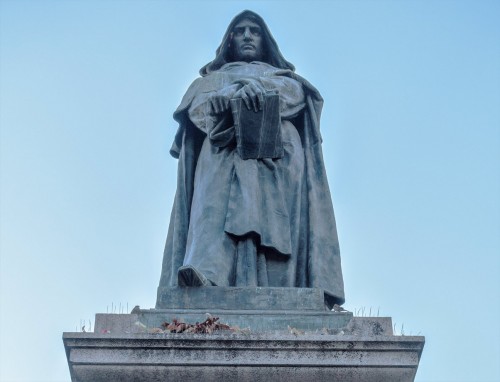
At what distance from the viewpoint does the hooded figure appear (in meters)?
11.1

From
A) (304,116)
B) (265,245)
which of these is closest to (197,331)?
(265,245)

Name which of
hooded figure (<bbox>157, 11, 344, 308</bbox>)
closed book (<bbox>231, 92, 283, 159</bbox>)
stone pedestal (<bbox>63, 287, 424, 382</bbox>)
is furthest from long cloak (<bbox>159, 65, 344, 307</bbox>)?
stone pedestal (<bbox>63, 287, 424, 382</bbox>)

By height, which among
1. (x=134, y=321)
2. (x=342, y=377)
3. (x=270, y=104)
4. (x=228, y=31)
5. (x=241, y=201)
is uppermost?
(x=228, y=31)

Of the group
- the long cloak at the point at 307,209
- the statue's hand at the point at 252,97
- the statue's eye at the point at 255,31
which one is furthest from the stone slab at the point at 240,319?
the statue's eye at the point at 255,31

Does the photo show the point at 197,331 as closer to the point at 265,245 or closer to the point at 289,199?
the point at 265,245

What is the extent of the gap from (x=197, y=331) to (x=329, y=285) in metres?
2.46

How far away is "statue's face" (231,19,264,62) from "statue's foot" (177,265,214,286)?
13.8 feet

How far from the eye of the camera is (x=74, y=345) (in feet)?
29.7

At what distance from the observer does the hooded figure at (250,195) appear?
439 inches

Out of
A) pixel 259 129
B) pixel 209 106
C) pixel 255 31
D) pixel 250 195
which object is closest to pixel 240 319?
pixel 250 195

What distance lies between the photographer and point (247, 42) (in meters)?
13.7

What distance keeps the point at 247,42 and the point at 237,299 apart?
4.53m

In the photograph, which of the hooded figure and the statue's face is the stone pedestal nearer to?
the hooded figure

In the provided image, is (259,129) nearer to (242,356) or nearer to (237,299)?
(237,299)
